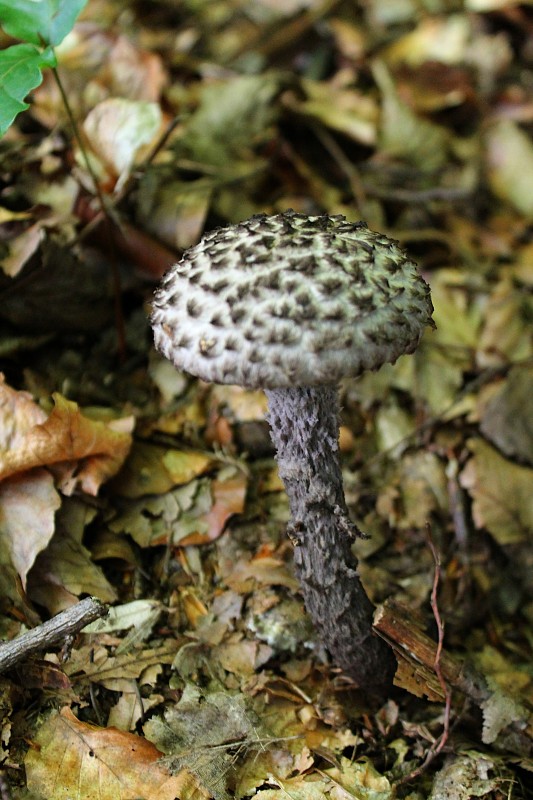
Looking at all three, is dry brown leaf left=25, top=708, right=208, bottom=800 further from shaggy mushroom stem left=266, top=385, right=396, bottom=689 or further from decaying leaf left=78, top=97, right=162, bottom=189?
decaying leaf left=78, top=97, right=162, bottom=189

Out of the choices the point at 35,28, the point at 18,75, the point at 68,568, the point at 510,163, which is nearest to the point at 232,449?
the point at 68,568

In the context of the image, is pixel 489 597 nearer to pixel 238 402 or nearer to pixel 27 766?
pixel 238 402

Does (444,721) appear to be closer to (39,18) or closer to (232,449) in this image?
(232,449)

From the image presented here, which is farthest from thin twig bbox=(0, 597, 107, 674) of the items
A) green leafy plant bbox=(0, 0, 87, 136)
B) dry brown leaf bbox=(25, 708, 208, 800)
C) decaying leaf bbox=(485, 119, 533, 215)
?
decaying leaf bbox=(485, 119, 533, 215)

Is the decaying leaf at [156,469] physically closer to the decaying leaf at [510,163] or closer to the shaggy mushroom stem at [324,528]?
the shaggy mushroom stem at [324,528]

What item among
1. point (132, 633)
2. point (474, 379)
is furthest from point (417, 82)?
point (132, 633)

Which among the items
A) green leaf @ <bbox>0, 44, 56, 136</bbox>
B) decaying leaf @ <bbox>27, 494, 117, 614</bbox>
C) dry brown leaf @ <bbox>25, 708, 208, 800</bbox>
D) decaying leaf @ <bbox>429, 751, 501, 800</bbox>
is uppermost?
green leaf @ <bbox>0, 44, 56, 136</bbox>
